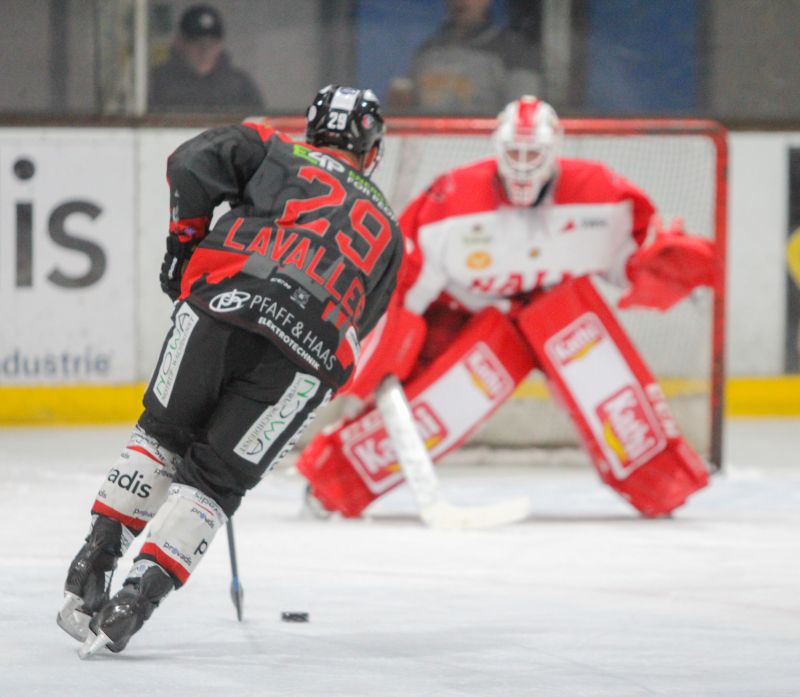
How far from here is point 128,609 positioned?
321 centimetres

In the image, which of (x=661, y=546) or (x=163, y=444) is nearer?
(x=163, y=444)

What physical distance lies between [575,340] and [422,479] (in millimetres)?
607

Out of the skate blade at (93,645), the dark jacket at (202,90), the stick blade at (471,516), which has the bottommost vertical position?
the stick blade at (471,516)

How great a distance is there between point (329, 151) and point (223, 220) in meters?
0.28

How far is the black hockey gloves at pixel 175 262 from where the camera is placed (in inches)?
140

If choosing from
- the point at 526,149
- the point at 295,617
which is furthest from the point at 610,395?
the point at 295,617

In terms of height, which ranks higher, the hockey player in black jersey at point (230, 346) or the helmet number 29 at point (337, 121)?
the helmet number 29 at point (337, 121)

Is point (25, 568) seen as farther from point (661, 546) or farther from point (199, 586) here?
point (661, 546)

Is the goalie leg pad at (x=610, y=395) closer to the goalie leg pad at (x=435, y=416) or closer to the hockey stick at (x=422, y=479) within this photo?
the goalie leg pad at (x=435, y=416)

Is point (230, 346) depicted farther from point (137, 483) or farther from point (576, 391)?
point (576, 391)

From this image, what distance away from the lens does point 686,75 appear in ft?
24.9

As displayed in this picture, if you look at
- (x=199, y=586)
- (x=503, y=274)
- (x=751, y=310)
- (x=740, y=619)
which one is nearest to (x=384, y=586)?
(x=199, y=586)

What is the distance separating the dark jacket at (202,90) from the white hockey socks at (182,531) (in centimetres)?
409

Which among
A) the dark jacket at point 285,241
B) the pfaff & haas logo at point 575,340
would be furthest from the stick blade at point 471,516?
the dark jacket at point 285,241
